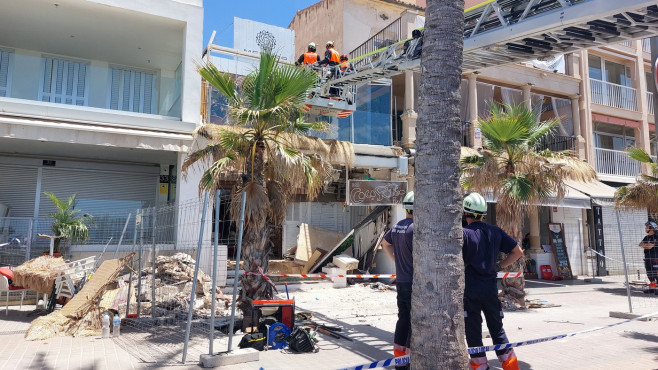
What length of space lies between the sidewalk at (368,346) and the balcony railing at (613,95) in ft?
40.9

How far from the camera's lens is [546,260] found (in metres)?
16.8

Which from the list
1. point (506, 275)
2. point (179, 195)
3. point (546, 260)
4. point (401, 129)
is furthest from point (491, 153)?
point (546, 260)

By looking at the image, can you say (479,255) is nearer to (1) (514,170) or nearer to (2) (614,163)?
(1) (514,170)

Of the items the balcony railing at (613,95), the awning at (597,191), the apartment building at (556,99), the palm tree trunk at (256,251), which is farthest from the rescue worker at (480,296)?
the balcony railing at (613,95)

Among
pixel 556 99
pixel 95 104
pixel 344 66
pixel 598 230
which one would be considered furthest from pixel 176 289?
pixel 556 99

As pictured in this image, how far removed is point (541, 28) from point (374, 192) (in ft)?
24.7

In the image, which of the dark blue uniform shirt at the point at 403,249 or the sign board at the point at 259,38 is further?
the sign board at the point at 259,38

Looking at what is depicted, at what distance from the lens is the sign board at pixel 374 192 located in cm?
1373

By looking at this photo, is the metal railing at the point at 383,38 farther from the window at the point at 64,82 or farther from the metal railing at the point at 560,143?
the window at the point at 64,82

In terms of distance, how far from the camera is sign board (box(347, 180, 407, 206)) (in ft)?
45.1

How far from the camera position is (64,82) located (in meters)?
12.4

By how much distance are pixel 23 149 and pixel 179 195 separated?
4.95m

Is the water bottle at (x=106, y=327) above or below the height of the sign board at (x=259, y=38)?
below

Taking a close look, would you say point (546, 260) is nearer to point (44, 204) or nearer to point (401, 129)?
point (401, 129)
